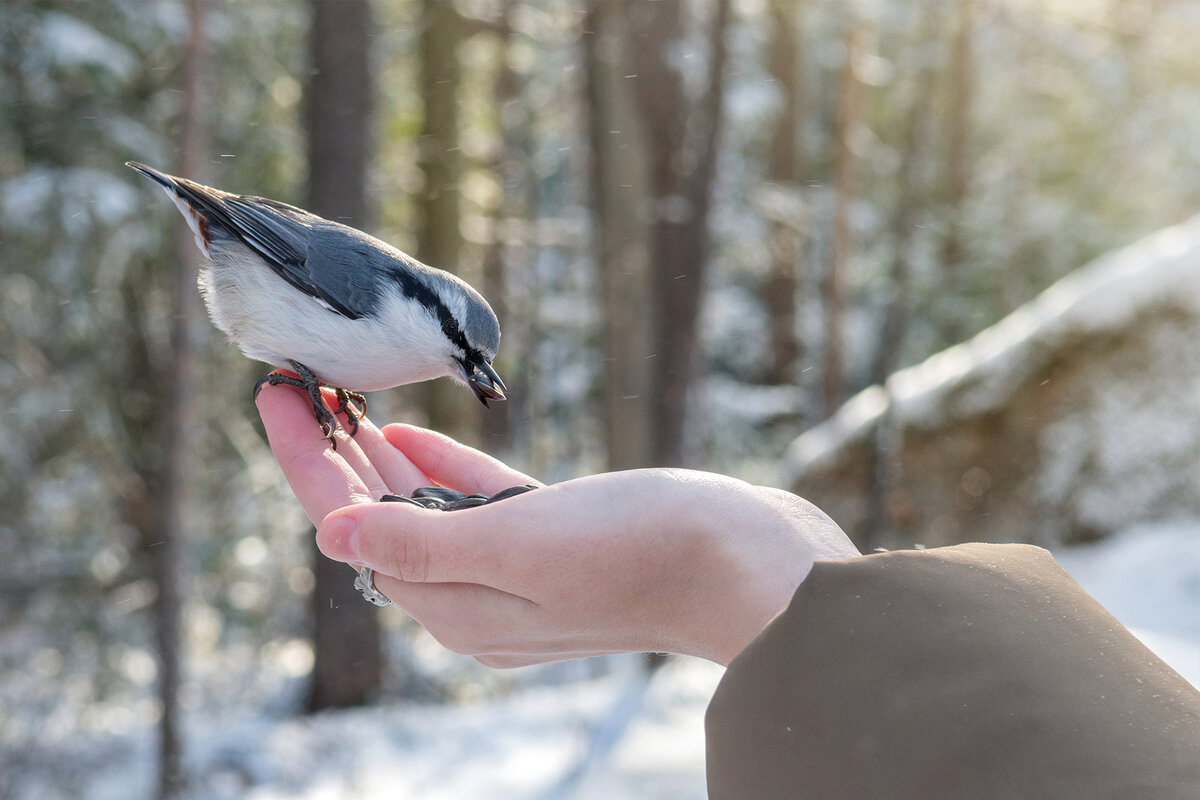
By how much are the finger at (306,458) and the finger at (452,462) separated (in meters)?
0.22

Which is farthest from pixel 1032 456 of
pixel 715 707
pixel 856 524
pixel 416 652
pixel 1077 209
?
pixel 1077 209

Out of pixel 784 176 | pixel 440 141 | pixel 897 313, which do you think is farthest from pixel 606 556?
pixel 784 176

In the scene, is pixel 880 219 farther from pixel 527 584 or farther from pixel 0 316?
pixel 527 584

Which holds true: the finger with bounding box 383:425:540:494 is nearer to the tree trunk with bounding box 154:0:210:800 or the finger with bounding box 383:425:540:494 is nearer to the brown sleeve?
the brown sleeve

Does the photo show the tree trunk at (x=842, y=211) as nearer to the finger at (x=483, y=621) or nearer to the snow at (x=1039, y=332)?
the snow at (x=1039, y=332)

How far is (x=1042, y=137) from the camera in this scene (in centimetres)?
1429

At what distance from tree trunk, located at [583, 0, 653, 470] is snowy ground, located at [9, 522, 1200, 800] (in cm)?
148

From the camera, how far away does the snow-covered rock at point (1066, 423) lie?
557cm

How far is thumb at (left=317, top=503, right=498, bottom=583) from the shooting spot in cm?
148

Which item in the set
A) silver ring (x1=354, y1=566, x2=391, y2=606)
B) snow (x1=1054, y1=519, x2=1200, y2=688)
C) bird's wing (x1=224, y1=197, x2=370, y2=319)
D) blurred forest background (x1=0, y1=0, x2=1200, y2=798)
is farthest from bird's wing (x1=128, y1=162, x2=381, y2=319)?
blurred forest background (x1=0, y1=0, x2=1200, y2=798)

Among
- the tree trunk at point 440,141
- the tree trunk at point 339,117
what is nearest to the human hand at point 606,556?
the tree trunk at point 339,117

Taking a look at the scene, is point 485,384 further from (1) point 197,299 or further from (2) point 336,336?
(1) point 197,299

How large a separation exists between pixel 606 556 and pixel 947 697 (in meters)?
0.64

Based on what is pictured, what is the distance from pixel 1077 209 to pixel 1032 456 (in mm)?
8998
